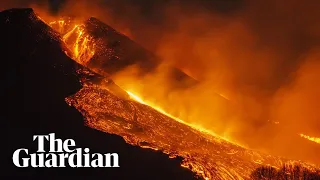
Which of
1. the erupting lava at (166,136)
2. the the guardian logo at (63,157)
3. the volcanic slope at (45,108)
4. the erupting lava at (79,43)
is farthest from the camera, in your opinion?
the erupting lava at (79,43)

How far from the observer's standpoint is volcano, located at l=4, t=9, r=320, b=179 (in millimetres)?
9867

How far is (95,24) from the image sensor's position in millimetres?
18828

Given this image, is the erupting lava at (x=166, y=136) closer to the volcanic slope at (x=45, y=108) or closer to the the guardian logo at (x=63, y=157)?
the volcanic slope at (x=45, y=108)

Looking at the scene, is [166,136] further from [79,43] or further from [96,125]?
[79,43]

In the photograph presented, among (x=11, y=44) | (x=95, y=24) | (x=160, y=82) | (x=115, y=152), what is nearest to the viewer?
(x=115, y=152)

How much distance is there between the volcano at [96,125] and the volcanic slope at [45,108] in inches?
0.8

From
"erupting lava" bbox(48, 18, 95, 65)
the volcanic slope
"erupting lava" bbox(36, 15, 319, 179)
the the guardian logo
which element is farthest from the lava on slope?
"erupting lava" bbox(48, 18, 95, 65)

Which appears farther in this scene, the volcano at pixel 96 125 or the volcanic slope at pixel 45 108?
the volcano at pixel 96 125

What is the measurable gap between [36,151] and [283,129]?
1013 cm

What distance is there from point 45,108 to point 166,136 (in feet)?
9.29

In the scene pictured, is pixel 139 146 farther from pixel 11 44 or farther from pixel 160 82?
pixel 160 82

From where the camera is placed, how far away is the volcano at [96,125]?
32.4ft

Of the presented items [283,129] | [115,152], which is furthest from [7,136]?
[283,129]

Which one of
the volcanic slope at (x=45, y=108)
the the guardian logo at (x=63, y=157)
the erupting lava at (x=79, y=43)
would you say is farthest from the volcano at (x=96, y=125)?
the erupting lava at (x=79, y=43)
